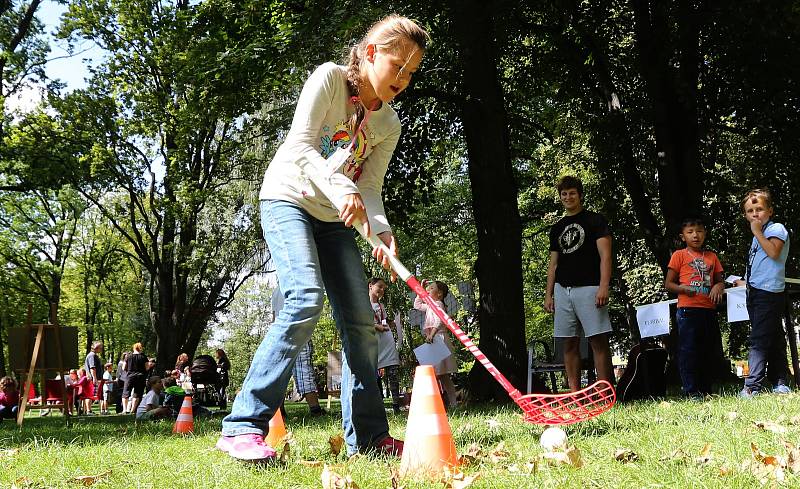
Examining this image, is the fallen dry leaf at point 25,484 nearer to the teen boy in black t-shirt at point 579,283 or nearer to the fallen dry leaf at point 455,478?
the fallen dry leaf at point 455,478

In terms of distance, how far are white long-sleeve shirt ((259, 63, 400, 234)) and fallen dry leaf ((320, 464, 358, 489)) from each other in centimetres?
115

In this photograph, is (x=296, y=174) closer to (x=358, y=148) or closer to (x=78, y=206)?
(x=358, y=148)

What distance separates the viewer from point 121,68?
72.2 feet

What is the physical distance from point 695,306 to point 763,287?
594mm

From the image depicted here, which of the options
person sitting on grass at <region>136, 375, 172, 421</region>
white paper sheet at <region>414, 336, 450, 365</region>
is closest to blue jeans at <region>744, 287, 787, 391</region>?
white paper sheet at <region>414, 336, 450, 365</region>

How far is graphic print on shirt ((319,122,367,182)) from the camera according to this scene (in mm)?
3584

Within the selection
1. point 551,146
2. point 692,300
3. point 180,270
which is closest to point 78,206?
point 180,270

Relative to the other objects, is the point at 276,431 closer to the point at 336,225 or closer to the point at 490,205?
the point at 336,225

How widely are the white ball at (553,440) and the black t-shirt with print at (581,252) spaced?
3.73 meters

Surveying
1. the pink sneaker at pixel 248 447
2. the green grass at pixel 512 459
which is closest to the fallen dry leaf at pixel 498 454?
the green grass at pixel 512 459

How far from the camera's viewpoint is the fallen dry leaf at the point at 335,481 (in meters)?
2.66

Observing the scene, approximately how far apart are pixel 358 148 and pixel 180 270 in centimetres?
2088

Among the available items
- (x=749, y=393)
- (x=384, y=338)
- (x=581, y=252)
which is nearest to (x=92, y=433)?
(x=384, y=338)

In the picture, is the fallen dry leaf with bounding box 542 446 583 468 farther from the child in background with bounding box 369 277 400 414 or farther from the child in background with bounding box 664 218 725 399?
the child in background with bounding box 369 277 400 414
